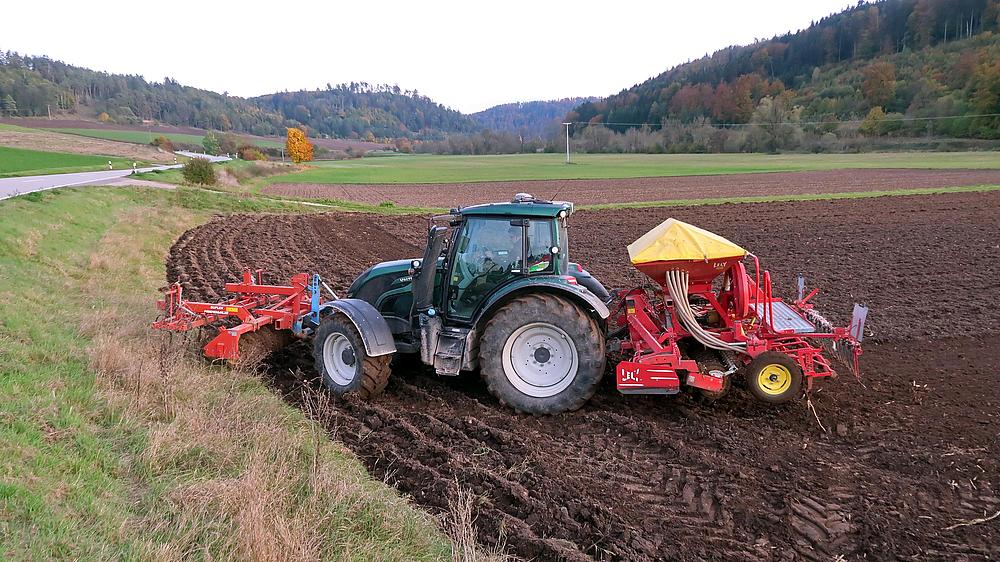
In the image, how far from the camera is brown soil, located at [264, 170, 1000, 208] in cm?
3441

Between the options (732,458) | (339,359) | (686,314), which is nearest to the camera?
(732,458)

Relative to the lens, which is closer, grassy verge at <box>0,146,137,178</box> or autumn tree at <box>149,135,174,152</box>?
grassy verge at <box>0,146,137,178</box>

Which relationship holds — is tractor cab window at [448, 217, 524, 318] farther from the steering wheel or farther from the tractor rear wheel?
the tractor rear wheel

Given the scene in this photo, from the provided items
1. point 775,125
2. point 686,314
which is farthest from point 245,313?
point 775,125

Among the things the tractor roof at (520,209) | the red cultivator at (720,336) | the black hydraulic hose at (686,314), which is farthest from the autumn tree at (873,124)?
the tractor roof at (520,209)

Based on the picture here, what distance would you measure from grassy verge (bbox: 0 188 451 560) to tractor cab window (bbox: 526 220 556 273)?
8.29ft

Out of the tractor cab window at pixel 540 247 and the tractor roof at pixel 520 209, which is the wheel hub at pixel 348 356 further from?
the tractor cab window at pixel 540 247

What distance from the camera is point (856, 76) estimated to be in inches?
4454

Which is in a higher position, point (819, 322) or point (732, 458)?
point (819, 322)

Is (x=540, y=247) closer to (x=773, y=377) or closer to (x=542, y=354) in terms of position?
(x=542, y=354)

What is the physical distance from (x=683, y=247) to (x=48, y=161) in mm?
55747

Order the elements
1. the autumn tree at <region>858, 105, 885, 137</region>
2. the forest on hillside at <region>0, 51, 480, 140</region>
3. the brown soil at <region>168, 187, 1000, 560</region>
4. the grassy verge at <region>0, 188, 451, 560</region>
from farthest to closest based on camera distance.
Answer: the forest on hillside at <region>0, 51, 480, 140</region>, the autumn tree at <region>858, 105, 885, 137</region>, the brown soil at <region>168, 187, 1000, 560</region>, the grassy verge at <region>0, 188, 451, 560</region>

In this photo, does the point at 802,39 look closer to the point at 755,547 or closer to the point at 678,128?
the point at 678,128

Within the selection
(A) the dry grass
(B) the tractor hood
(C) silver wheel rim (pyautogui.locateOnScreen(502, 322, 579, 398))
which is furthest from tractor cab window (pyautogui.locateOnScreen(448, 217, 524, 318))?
(A) the dry grass
